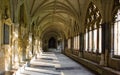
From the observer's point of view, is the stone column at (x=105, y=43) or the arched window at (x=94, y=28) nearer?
the stone column at (x=105, y=43)

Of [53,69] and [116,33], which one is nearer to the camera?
[116,33]

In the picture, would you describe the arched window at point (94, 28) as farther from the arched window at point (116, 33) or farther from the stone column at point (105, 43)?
the arched window at point (116, 33)

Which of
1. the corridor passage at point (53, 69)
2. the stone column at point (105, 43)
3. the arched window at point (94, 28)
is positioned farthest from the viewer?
the arched window at point (94, 28)

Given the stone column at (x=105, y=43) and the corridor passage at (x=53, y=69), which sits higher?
the stone column at (x=105, y=43)

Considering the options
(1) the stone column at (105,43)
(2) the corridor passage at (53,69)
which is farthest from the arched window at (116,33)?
(2) the corridor passage at (53,69)

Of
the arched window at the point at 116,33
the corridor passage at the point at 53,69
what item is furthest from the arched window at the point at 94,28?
Result: the arched window at the point at 116,33

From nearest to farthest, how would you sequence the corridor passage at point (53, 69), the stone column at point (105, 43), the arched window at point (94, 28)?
the corridor passage at point (53, 69)
the stone column at point (105, 43)
the arched window at point (94, 28)

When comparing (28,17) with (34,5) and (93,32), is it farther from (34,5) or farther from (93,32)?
(93,32)

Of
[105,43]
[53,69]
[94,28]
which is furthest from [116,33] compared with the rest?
[94,28]

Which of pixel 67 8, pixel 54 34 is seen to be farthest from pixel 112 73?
pixel 54 34

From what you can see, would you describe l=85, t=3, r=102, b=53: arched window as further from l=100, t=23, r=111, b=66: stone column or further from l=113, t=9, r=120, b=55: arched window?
l=113, t=9, r=120, b=55: arched window

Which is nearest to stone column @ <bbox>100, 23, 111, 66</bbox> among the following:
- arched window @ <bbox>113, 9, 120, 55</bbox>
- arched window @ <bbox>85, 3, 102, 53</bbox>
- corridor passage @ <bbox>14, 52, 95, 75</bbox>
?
arched window @ <bbox>113, 9, 120, 55</bbox>

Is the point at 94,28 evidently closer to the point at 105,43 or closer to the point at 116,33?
the point at 105,43

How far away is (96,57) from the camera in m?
13.5
